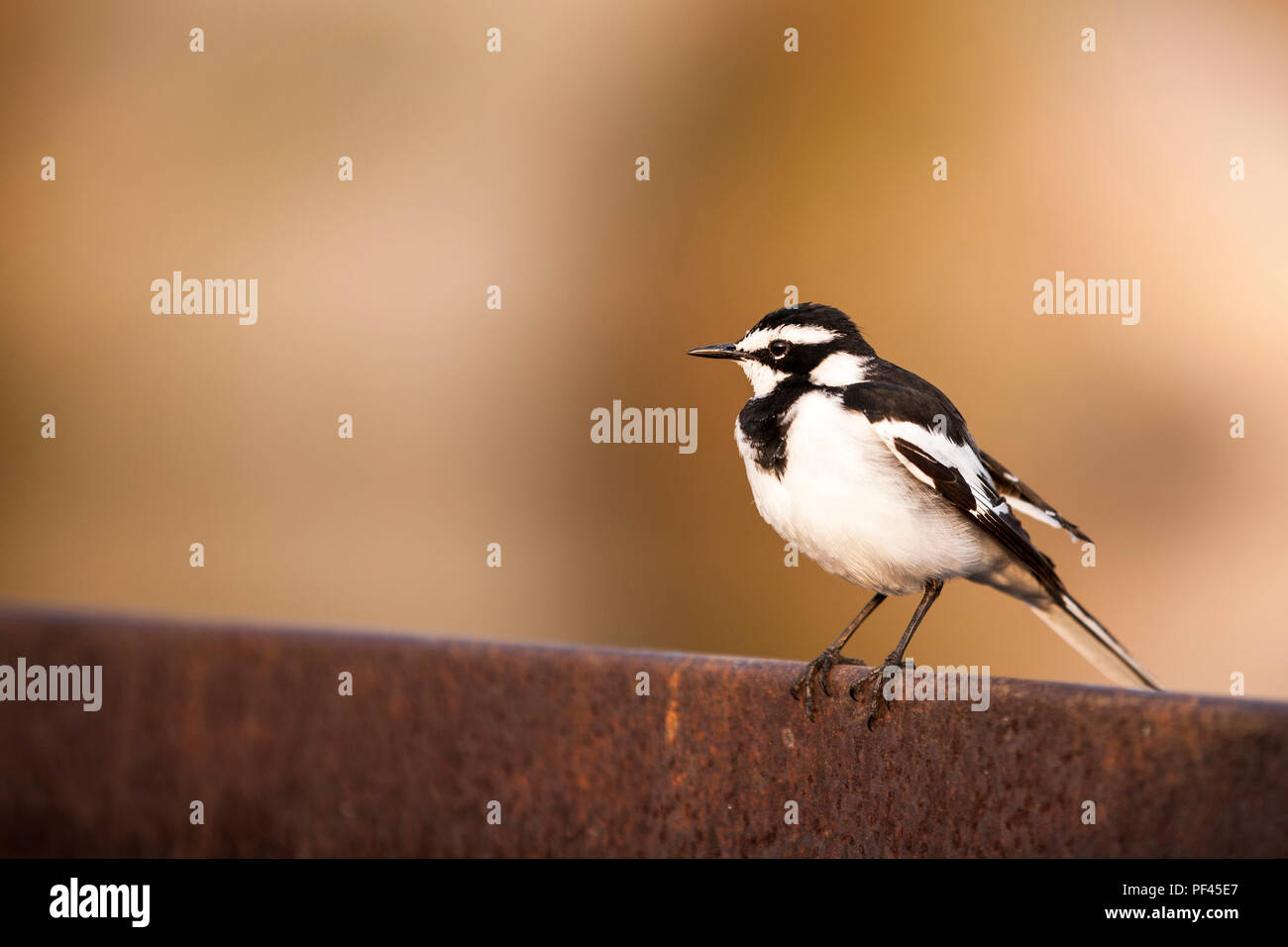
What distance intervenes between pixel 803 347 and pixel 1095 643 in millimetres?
1258

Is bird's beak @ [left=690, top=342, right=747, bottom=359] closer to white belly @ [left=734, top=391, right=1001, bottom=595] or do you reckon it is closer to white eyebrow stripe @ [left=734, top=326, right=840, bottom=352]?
white eyebrow stripe @ [left=734, top=326, right=840, bottom=352]

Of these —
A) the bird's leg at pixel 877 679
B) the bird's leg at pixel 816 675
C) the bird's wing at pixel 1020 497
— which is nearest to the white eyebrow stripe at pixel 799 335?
the bird's wing at pixel 1020 497

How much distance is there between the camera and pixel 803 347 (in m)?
3.83

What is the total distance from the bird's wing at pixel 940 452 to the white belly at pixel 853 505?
38 mm

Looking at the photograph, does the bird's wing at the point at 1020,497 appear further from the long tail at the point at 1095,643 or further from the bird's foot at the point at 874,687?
the bird's foot at the point at 874,687

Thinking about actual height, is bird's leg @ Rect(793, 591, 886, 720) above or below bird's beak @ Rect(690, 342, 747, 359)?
below

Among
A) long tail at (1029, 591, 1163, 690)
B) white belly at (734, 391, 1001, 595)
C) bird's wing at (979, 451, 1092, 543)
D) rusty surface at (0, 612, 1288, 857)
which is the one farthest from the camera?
bird's wing at (979, 451, 1092, 543)

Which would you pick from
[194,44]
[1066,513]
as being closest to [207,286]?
[194,44]

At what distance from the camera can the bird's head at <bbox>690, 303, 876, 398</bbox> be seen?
12.6 ft

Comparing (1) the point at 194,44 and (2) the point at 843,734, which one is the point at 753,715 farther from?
(1) the point at 194,44

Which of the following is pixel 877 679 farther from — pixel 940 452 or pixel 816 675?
pixel 940 452

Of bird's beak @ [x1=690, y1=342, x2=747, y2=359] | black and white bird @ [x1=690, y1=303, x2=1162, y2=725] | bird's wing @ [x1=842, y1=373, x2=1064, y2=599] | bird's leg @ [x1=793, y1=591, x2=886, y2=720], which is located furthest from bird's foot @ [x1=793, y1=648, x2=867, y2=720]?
bird's beak @ [x1=690, y1=342, x2=747, y2=359]
